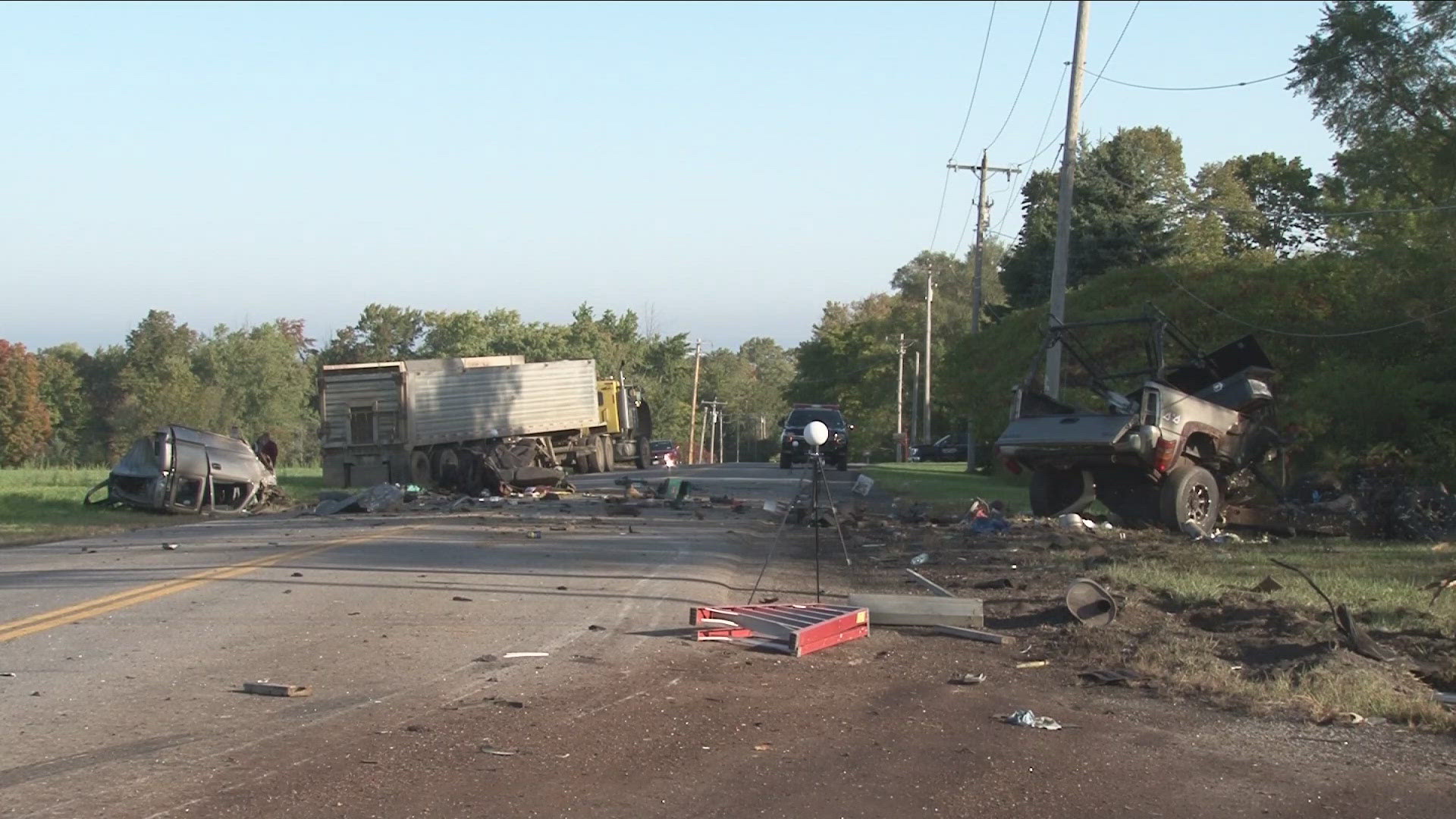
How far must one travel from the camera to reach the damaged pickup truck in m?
16.2

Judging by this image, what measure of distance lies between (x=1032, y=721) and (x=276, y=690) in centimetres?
413

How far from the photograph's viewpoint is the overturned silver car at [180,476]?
78.4 feet

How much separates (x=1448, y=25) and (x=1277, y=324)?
826 centimetres

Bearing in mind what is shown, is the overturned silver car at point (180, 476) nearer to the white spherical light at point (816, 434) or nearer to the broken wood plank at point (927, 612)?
the white spherical light at point (816, 434)

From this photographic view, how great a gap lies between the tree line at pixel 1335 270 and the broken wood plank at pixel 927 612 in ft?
40.4

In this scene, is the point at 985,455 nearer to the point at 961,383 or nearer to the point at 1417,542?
the point at 961,383

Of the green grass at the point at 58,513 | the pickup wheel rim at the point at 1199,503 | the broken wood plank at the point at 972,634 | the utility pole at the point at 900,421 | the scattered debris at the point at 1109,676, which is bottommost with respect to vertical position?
the scattered debris at the point at 1109,676

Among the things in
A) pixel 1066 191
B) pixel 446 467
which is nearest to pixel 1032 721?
pixel 1066 191

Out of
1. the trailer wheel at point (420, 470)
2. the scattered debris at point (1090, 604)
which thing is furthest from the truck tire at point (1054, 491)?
the trailer wheel at point (420, 470)

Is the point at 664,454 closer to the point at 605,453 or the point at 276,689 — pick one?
the point at 605,453

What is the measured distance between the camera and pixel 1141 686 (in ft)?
27.1

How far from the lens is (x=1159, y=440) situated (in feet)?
52.7

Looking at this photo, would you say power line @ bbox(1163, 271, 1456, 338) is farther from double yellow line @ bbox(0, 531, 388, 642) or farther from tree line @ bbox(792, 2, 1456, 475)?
double yellow line @ bbox(0, 531, 388, 642)

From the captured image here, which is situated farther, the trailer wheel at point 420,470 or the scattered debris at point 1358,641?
the trailer wheel at point 420,470
